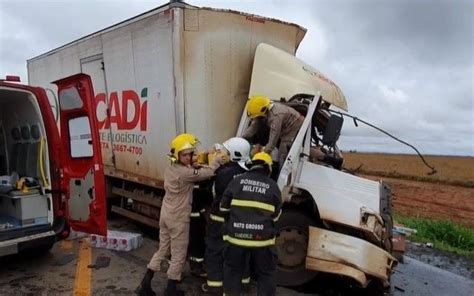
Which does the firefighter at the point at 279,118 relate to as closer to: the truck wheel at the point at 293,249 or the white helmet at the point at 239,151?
the white helmet at the point at 239,151

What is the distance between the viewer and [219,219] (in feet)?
15.2

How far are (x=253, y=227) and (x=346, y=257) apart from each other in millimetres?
1443

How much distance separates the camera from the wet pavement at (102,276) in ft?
15.9

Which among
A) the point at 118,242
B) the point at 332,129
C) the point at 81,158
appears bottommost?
the point at 118,242

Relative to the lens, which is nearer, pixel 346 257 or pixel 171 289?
pixel 171 289

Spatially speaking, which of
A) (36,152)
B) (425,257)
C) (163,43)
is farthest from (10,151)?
(425,257)

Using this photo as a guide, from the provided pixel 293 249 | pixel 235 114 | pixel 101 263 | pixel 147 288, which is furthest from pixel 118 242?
pixel 293 249

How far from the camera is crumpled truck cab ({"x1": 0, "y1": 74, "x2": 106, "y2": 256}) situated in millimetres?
5109

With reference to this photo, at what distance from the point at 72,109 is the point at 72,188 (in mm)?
962

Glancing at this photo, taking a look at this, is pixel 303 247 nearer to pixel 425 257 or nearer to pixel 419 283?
pixel 419 283

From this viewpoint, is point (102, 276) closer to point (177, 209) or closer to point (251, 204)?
point (177, 209)

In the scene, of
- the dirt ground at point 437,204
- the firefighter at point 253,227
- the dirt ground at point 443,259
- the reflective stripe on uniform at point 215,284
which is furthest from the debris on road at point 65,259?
the dirt ground at point 437,204

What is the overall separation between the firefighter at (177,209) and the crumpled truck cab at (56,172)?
0.89m

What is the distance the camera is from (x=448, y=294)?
5688 millimetres
